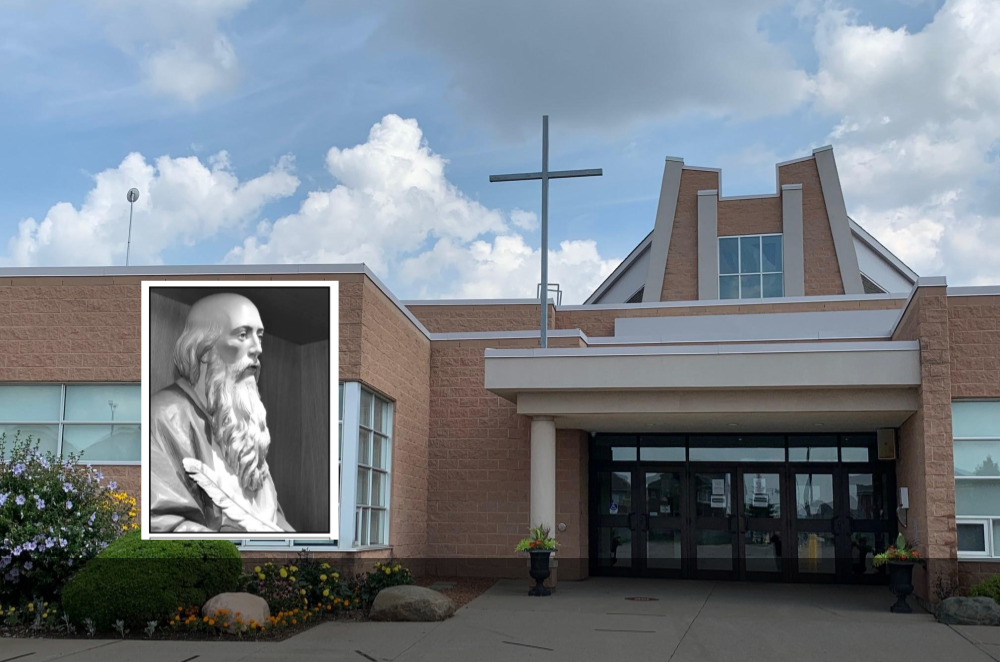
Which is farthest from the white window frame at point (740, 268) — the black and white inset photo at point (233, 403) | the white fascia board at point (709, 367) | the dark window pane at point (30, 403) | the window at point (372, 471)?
the black and white inset photo at point (233, 403)

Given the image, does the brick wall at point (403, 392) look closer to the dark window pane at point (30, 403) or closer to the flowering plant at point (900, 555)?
the dark window pane at point (30, 403)

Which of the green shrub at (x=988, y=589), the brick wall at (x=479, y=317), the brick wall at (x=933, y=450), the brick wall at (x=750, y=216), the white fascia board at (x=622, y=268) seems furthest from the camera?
the white fascia board at (x=622, y=268)

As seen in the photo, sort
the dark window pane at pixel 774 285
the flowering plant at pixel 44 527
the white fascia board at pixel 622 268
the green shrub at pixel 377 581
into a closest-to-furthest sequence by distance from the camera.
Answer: the flowering plant at pixel 44 527 < the green shrub at pixel 377 581 < the dark window pane at pixel 774 285 < the white fascia board at pixel 622 268

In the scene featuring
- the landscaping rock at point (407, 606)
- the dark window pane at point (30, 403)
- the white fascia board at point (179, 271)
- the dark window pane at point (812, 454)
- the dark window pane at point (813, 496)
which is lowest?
the landscaping rock at point (407, 606)

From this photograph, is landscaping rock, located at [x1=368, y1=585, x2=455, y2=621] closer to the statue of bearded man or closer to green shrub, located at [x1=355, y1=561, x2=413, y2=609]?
green shrub, located at [x1=355, y1=561, x2=413, y2=609]

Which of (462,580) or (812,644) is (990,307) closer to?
(812,644)

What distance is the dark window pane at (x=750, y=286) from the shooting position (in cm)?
3644

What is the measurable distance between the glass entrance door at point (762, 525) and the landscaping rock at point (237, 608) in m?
11.0

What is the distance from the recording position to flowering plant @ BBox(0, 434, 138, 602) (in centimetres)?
1175

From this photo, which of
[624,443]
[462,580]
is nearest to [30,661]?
[462,580]

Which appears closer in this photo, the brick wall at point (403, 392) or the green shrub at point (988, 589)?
the green shrub at point (988, 589)

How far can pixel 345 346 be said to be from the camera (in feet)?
48.6

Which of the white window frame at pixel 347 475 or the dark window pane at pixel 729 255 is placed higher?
the dark window pane at pixel 729 255

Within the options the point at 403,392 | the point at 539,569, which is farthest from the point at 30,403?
the point at 539,569
